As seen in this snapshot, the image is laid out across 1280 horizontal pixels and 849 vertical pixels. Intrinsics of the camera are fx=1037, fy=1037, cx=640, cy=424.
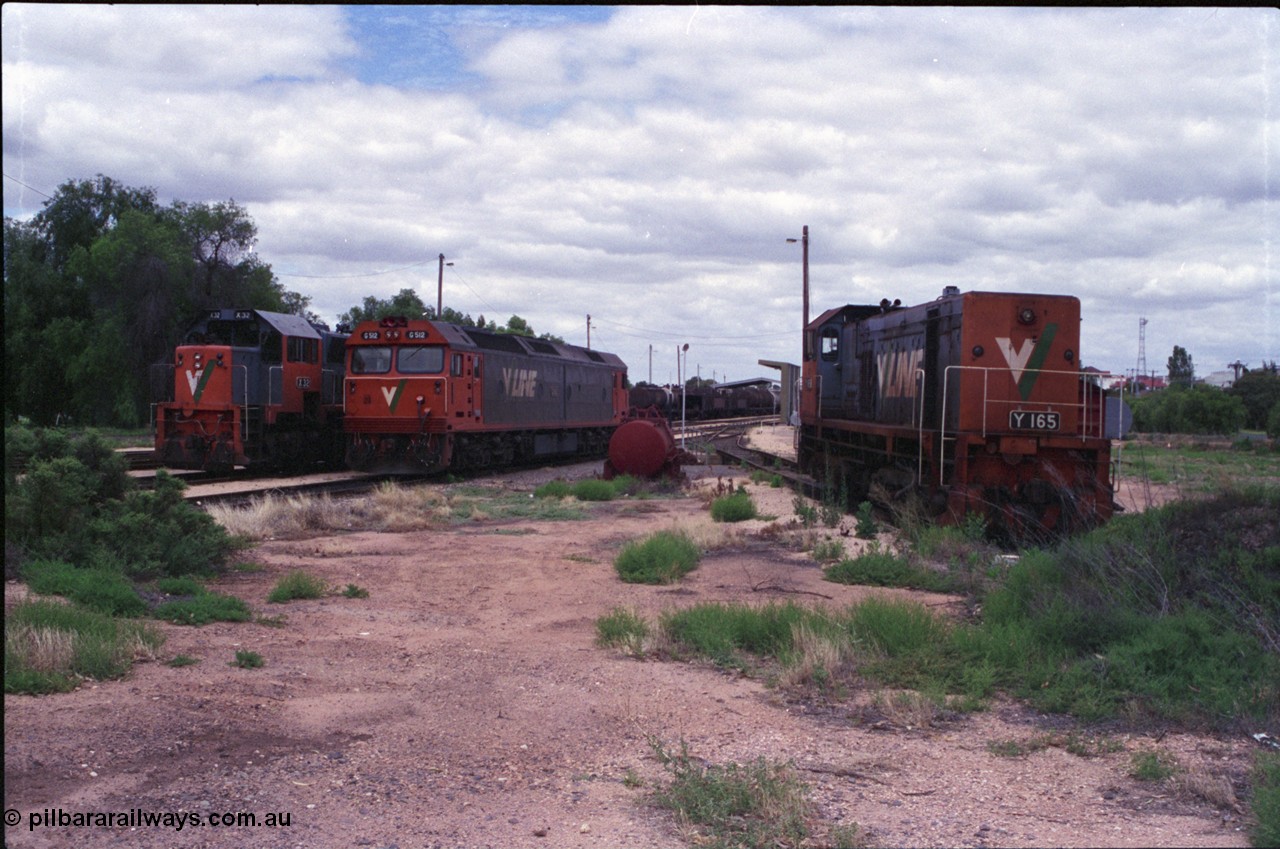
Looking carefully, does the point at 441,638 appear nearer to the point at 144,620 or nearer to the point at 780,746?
the point at 144,620

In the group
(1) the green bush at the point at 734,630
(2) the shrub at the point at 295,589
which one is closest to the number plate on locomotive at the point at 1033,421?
(1) the green bush at the point at 734,630

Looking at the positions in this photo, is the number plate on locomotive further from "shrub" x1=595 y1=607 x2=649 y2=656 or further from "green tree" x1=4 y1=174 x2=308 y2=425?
"green tree" x1=4 y1=174 x2=308 y2=425

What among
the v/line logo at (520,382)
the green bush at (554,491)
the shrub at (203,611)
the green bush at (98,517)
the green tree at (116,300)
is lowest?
the shrub at (203,611)

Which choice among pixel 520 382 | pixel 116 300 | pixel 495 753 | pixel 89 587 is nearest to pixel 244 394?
pixel 520 382

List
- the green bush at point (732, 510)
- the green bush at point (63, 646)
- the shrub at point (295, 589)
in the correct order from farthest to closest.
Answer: the green bush at point (732, 510) < the shrub at point (295, 589) < the green bush at point (63, 646)

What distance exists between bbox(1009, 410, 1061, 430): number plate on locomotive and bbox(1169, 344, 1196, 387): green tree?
54644mm

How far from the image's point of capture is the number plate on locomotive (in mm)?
13586

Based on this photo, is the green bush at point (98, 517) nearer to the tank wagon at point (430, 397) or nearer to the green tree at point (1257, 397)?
the tank wagon at point (430, 397)

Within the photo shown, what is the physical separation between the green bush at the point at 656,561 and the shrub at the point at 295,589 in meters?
3.28

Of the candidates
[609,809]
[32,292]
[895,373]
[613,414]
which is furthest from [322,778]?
[32,292]

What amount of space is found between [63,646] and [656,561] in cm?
634

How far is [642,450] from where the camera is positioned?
76.1ft

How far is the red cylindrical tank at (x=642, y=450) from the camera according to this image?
76.1ft

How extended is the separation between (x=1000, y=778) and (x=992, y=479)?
28.1 ft
